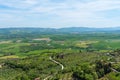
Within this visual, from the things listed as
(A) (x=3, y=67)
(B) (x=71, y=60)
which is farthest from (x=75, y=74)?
(A) (x=3, y=67)

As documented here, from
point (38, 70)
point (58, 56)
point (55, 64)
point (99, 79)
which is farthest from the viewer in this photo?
point (58, 56)

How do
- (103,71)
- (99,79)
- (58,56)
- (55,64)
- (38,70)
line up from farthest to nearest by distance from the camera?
(58,56) → (55,64) → (38,70) → (103,71) → (99,79)

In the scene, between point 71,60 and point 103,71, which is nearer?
point 103,71

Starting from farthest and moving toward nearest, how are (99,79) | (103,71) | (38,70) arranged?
(38,70) → (103,71) → (99,79)

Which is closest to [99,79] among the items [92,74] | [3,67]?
[92,74]

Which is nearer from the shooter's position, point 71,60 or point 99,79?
point 99,79

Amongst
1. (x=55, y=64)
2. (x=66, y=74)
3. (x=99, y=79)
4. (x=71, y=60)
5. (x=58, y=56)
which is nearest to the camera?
(x=99, y=79)

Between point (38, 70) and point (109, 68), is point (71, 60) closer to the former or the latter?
point (38, 70)

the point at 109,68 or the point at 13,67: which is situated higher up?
the point at 109,68

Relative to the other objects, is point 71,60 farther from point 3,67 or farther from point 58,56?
point 3,67
